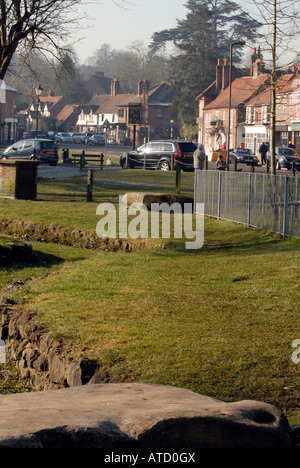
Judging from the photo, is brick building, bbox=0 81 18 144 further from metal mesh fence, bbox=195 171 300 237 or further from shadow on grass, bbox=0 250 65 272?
shadow on grass, bbox=0 250 65 272

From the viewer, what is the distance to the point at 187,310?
824 centimetres

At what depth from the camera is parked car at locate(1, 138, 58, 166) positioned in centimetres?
4197

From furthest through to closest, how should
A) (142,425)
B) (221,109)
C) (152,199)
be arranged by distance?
(221,109)
(152,199)
(142,425)

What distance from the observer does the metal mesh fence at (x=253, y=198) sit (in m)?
14.0

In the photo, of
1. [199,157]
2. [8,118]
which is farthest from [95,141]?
[199,157]

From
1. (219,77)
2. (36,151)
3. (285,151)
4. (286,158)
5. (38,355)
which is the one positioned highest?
(219,77)

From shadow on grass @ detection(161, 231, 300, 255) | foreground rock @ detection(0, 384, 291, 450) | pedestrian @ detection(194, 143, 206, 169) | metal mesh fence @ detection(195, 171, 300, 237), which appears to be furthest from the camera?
pedestrian @ detection(194, 143, 206, 169)

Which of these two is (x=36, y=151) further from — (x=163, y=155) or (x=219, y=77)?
(x=219, y=77)

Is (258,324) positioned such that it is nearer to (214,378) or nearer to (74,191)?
(214,378)

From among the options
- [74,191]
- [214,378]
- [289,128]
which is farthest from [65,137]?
[214,378]

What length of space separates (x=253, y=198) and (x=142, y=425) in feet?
41.9

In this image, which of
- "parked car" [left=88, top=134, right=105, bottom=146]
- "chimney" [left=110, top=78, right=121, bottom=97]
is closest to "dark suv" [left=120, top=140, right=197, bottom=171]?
"parked car" [left=88, top=134, right=105, bottom=146]

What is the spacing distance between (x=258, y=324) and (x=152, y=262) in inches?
175

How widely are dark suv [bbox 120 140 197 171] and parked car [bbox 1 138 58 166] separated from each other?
5.26m
